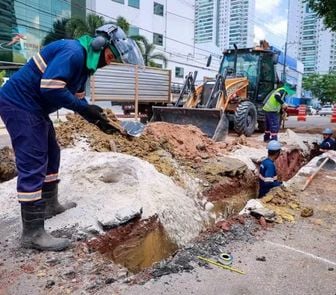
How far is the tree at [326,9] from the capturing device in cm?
1186

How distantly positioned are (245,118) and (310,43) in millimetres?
62889

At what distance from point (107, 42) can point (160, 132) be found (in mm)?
4330

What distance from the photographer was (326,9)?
1230 centimetres

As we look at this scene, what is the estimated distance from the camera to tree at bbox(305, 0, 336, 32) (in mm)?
11861

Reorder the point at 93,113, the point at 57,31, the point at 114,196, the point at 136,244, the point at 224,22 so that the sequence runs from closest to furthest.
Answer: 1. the point at 93,113
2. the point at 136,244
3. the point at 114,196
4. the point at 57,31
5. the point at 224,22

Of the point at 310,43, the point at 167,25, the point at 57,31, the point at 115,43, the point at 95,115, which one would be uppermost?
the point at 310,43

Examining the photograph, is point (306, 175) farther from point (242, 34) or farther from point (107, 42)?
point (242, 34)

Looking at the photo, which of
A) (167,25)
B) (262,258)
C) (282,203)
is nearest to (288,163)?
Result: (282,203)

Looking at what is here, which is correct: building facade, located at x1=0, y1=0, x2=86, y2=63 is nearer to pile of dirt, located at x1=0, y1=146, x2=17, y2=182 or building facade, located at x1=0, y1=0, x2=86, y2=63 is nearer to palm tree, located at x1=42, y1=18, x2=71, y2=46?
palm tree, located at x1=42, y1=18, x2=71, y2=46

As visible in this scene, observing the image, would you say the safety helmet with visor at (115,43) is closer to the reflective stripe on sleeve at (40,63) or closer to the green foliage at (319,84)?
the reflective stripe on sleeve at (40,63)

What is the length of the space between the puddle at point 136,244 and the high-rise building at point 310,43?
5685cm

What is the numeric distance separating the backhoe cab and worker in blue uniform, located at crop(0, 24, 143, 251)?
6349 mm

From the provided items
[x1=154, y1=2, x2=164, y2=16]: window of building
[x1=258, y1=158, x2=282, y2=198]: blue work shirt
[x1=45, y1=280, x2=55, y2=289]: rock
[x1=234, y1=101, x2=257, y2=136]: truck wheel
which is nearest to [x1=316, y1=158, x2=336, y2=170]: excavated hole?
[x1=258, y1=158, x2=282, y2=198]: blue work shirt

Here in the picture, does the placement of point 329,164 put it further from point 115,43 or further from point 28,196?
point 28,196
